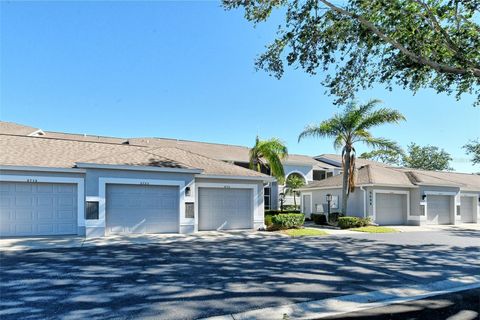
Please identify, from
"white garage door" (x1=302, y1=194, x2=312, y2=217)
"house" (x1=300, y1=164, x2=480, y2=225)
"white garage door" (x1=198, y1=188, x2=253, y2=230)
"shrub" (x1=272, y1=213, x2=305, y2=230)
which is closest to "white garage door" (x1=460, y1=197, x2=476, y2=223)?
"house" (x1=300, y1=164, x2=480, y2=225)

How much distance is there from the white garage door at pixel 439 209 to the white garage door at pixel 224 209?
14.3 meters

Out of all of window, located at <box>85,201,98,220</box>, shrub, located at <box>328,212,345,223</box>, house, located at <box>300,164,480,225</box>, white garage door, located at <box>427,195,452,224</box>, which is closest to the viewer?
window, located at <box>85,201,98,220</box>

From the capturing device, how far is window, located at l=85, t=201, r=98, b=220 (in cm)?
1370

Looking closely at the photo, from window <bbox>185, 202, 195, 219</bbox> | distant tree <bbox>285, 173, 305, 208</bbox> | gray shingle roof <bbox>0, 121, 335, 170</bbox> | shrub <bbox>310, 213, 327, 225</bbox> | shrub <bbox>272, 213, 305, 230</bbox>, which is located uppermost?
gray shingle roof <bbox>0, 121, 335, 170</bbox>

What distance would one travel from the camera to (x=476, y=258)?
10.4m

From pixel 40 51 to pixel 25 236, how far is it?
25.4 feet

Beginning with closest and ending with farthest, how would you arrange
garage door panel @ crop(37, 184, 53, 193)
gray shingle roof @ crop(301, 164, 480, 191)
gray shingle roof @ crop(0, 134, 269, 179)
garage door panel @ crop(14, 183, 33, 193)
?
1. garage door panel @ crop(14, 183, 33, 193)
2. garage door panel @ crop(37, 184, 53, 193)
3. gray shingle roof @ crop(0, 134, 269, 179)
4. gray shingle roof @ crop(301, 164, 480, 191)

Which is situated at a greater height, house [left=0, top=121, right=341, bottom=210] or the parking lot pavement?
house [left=0, top=121, right=341, bottom=210]

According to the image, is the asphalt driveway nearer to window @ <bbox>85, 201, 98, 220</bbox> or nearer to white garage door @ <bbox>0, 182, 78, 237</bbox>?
window @ <bbox>85, 201, 98, 220</bbox>

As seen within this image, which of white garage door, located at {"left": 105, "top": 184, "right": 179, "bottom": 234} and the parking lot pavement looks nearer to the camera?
the parking lot pavement

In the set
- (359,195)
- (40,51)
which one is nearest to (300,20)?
(40,51)

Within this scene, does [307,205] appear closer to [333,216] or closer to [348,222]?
[333,216]

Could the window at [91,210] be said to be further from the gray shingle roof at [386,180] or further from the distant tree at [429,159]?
the distant tree at [429,159]

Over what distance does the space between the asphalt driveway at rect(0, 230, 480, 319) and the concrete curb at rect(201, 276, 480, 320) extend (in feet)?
0.84
